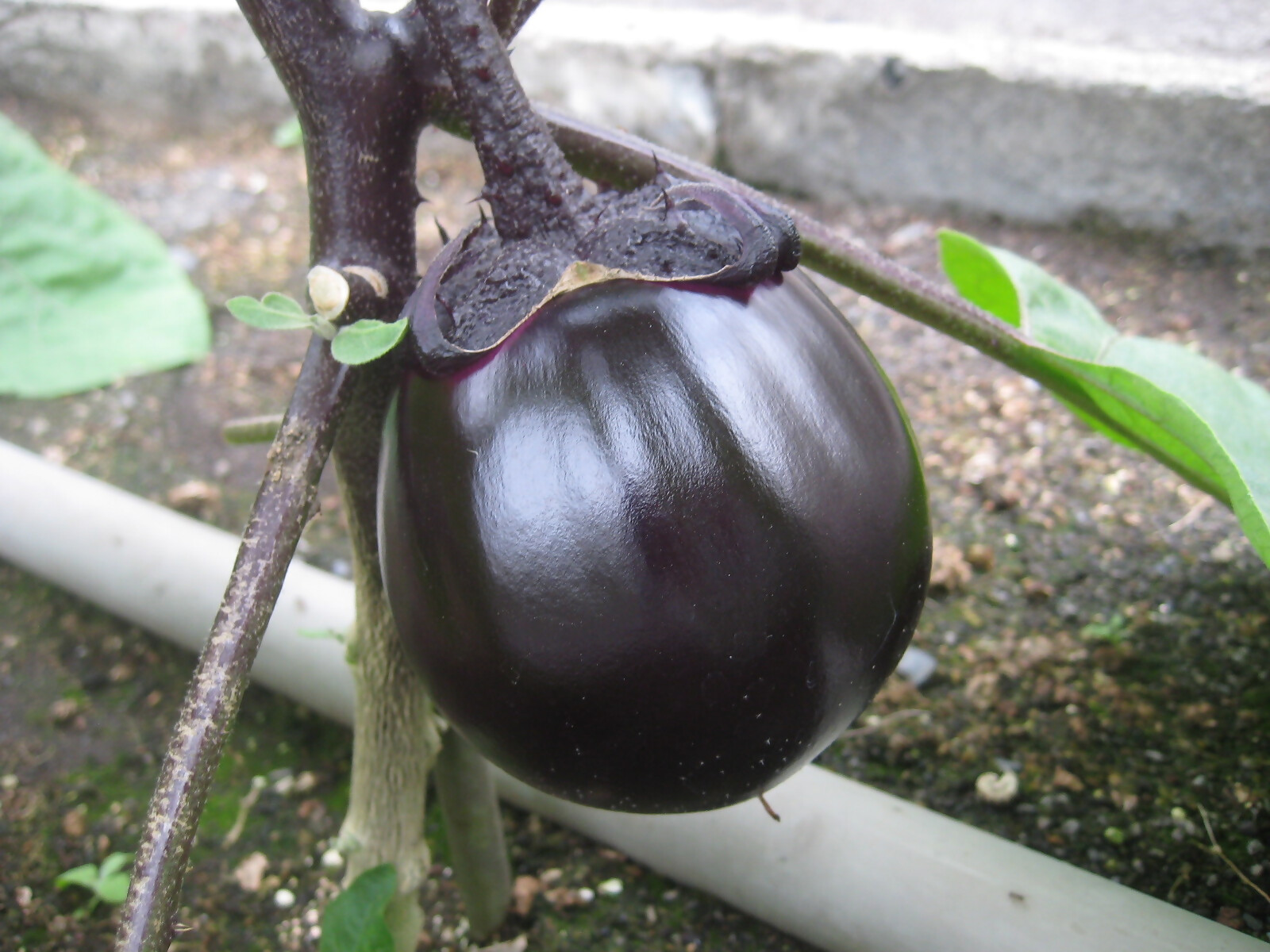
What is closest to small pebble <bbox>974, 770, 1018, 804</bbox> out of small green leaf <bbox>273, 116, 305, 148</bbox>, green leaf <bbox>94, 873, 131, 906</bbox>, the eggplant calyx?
the eggplant calyx

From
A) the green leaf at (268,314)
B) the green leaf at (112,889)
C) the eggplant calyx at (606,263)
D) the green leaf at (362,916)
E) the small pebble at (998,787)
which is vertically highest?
the eggplant calyx at (606,263)

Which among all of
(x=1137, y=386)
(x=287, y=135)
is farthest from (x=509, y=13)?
(x=287, y=135)

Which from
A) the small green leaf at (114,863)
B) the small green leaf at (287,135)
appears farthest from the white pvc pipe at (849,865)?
the small green leaf at (287,135)

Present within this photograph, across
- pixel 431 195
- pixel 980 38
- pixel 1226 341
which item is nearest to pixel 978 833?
pixel 1226 341

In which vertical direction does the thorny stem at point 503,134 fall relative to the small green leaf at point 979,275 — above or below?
above

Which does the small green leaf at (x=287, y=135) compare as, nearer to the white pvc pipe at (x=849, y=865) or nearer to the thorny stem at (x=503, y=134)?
the white pvc pipe at (x=849, y=865)

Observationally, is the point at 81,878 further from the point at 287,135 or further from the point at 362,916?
the point at 287,135
